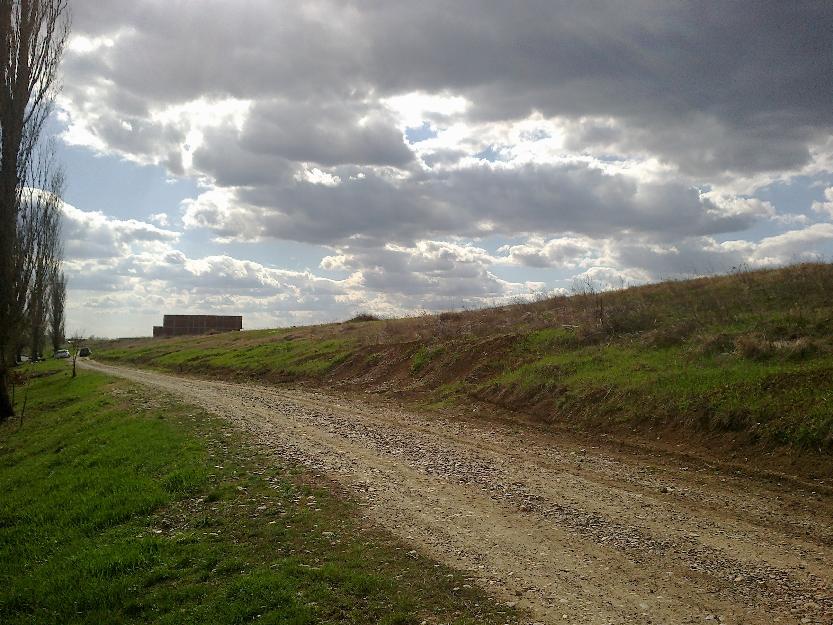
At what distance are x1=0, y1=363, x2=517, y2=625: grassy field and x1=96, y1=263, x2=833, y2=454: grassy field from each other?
7.57 m

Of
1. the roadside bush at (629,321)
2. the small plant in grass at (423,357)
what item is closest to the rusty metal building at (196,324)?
the small plant in grass at (423,357)

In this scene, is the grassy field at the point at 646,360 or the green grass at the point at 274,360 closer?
the grassy field at the point at 646,360

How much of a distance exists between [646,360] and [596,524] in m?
9.35

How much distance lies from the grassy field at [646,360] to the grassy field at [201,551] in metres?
7.57

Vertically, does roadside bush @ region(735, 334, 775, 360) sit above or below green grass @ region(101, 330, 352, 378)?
above

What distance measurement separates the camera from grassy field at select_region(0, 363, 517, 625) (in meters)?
6.57

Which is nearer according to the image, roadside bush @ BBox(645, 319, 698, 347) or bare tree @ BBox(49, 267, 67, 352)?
roadside bush @ BBox(645, 319, 698, 347)

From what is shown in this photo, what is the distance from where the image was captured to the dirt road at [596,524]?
621 cm

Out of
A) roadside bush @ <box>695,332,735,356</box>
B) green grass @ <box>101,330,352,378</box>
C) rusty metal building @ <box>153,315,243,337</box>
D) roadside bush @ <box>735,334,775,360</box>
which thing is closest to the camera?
roadside bush @ <box>735,334,775,360</box>

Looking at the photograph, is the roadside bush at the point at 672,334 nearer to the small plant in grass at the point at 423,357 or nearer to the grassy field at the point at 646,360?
the grassy field at the point at 646,360

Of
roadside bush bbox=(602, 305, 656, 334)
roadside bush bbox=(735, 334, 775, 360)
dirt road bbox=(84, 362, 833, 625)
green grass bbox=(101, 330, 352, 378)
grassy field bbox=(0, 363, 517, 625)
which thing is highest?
roadside bush bbox=(602, 305, 656, 334)

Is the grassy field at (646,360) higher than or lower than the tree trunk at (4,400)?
higher

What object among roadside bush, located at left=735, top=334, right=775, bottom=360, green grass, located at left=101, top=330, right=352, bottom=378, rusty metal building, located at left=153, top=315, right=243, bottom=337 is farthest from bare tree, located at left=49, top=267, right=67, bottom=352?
roadside bush, located at left=735, top=334, right=775, bottom=360

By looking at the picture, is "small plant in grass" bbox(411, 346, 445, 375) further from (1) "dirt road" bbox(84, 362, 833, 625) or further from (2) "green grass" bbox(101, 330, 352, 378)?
(1) "dirt road" bbox(84, 362, 833, 625)
